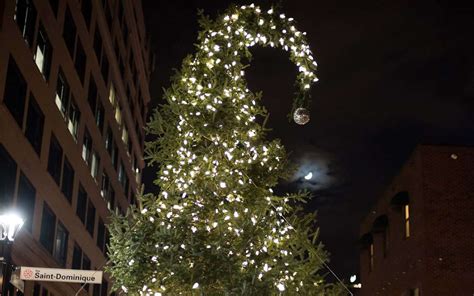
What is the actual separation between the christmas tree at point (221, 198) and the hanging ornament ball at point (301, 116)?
35 mm

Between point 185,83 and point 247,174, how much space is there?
196 centimetres

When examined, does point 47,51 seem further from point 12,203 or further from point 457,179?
point 457,179

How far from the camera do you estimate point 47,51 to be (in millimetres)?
28797

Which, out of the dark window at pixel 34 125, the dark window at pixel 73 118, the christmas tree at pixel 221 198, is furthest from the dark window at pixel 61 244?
the christmas tree at pixel 221 198

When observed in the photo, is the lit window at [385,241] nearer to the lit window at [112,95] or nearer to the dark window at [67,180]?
the dark window at [67,180]

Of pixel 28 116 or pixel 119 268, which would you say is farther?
pixel 28 116

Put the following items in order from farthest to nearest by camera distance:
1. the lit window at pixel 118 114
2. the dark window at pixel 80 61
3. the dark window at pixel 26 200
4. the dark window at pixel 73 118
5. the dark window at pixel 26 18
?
the lit window at pixel 118 114
the dark window at pixel 80 61
the dark window at pixel 73 118
the dark window at pixel 26 200
the dark window at pixel 26 18

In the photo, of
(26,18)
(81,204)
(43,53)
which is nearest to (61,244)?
(81,204)

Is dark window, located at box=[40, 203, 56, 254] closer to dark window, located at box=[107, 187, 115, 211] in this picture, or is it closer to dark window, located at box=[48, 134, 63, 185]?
dark window, located at box=[48, 134, 63, 185]

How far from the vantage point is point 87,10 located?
123 feet

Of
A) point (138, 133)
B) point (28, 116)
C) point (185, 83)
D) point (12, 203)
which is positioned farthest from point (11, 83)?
point (138, 133)

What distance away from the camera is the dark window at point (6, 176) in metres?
22.7

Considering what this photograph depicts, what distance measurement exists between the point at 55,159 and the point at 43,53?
505 cm

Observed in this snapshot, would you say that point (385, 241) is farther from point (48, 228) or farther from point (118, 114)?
point (118, 114)
